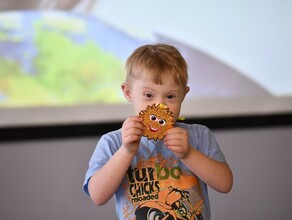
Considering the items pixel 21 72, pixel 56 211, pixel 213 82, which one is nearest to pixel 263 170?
pixel 213 82

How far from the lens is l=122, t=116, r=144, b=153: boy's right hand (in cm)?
116

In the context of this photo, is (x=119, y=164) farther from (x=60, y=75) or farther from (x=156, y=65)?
(x=60, y=75)

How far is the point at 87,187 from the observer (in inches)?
50.0

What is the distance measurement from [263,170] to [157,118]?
1.62m

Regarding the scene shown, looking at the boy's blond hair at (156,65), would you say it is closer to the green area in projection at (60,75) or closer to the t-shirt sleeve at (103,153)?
the t-shirt sleeve at (103,153)

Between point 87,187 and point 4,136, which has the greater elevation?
point 4,136

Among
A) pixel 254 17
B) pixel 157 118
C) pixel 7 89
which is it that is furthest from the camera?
pixel 254 17

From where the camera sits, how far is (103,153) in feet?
4.15

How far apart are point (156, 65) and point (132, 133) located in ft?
0.56

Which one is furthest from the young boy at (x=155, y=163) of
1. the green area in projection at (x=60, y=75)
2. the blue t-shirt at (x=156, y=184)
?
the green area in projection at (x=60, y=75)

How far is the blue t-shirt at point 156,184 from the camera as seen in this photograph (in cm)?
121

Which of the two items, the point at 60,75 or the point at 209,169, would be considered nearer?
the point at 209,169

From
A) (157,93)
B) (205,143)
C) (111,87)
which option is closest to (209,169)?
(205,143)

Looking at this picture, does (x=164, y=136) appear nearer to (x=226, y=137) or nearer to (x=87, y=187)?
(x=87, y=187)
